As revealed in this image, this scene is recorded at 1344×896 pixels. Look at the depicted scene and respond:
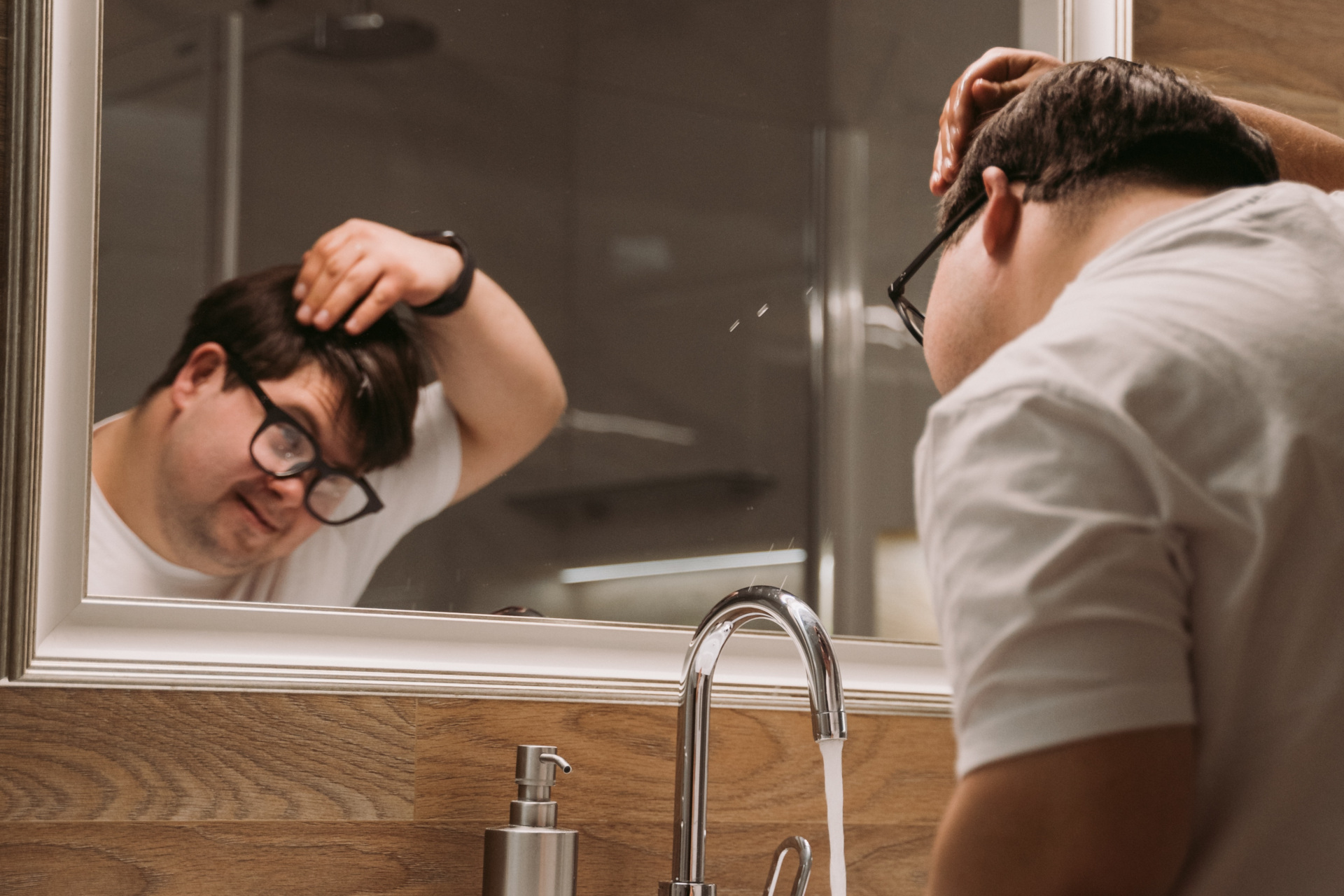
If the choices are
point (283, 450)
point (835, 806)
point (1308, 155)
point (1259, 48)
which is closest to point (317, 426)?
point (283, 450)

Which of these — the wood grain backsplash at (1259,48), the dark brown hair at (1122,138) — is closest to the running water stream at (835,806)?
the dark brown hair at (1122,138)

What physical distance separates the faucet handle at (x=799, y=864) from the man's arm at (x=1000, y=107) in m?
0.47

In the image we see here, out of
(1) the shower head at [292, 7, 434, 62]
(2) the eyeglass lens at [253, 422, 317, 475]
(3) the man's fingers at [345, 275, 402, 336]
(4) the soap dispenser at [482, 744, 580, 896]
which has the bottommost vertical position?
(4) the soap dispenser at [482, 744, 580, 896]

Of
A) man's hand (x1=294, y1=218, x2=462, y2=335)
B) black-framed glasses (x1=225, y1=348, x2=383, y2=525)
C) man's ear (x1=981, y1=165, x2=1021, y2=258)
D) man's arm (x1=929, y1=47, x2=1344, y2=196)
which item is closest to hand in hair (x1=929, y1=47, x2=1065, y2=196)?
man's arm (x1=929, y1=47, x2=1344, y2=196)

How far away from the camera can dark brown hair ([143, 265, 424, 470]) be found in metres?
0.81

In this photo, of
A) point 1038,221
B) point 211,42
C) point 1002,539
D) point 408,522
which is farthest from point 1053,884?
point 211,42

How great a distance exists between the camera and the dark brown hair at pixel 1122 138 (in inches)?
23.2

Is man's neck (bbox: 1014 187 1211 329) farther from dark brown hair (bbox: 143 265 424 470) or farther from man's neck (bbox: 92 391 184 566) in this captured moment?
man's neck (bbox: 92 391 184 566)

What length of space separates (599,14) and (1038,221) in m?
0.46

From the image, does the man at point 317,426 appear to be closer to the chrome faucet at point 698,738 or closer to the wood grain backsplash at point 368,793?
the wood grain backsplash at point 368,793

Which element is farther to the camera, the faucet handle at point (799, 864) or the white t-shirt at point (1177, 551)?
Answer: the faucet handle at point (799, 864)

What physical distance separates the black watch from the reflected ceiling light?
0.67ft

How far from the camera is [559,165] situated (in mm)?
912

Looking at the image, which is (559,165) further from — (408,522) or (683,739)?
(683,739)
